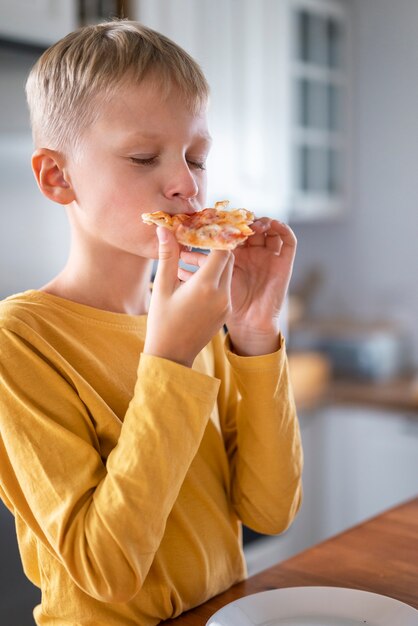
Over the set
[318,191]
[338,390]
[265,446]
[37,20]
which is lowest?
[338,390]

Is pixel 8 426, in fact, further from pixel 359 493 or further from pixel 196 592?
pixel 359 493

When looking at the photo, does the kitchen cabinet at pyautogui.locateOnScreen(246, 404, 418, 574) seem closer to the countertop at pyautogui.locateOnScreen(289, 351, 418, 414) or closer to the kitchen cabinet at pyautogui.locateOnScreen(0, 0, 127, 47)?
the countertop at pyautogui.locateOnScreen(289, 351, 418, 414)

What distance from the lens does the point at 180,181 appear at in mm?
909

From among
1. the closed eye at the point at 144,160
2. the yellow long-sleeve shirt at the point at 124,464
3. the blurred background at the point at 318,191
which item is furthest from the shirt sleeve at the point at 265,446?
the blurred background at the point at 318,191

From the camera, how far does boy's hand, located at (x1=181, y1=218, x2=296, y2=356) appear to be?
102 cm

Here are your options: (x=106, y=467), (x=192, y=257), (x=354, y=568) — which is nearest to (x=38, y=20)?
(x=192, y=257)

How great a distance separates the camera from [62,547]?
0.80 metres

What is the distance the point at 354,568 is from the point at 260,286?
1.24 feet

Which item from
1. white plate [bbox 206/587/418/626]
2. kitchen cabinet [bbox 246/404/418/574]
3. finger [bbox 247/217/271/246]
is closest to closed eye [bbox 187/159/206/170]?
finger [bbox 247/217/271/246]

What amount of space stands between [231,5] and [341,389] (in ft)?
5.04

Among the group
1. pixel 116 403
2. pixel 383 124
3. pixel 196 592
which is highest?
pixel 383 124

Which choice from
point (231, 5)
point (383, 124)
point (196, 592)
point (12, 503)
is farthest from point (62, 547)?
point (383, 124)

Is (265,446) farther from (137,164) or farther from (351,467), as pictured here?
(351,467)

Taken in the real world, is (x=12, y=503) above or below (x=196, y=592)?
above
